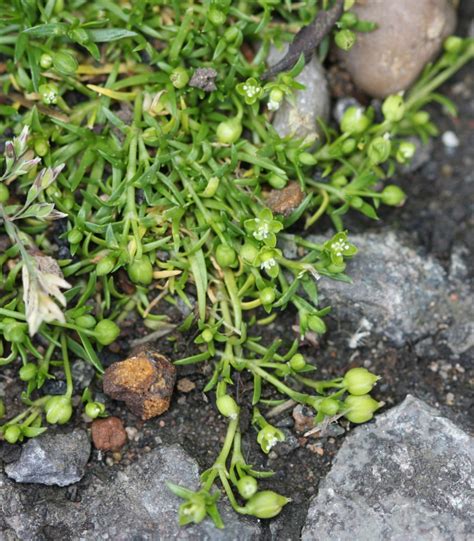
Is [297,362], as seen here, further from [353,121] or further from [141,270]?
[353,121]

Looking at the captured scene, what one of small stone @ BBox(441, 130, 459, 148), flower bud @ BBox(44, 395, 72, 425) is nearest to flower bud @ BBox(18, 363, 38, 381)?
flower bud @ BBox(44, 395, 72, 425)

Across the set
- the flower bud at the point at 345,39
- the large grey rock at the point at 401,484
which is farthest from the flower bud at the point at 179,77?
the large grey rock at the point at 401,484

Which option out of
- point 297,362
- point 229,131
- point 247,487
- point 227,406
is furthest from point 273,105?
point 247,487

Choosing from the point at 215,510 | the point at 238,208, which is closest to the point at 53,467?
the point at 215,510

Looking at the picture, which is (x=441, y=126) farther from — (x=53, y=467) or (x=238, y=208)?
(x=53, y=467)

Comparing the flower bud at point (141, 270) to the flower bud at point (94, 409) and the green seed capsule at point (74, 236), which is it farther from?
the flower bud at point (94, 409)

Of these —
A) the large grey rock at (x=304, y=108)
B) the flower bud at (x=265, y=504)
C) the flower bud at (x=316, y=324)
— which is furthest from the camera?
the large grey rock at (x=304, y=108)
